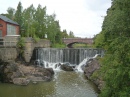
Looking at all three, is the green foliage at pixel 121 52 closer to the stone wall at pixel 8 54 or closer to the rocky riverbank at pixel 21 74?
the rocky riverbank at pixel 21 74

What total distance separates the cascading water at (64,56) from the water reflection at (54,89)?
974 centimetres

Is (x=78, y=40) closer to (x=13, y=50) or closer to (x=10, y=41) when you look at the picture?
(x=10, y=41)

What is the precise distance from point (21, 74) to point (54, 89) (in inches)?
210

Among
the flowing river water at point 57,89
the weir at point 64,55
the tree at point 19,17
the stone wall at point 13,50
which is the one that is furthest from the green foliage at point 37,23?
the flowing river water at point 57,89

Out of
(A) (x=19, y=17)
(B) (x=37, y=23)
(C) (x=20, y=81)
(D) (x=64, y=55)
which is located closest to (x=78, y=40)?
(B) (x=37, y=23)

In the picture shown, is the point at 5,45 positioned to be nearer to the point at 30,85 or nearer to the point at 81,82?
the point at 30,85

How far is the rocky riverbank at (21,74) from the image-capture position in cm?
2162

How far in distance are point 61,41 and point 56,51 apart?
75.6ft

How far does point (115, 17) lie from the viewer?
10289 mm

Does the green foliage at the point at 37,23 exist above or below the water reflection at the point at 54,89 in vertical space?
above

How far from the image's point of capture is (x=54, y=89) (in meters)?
19.1

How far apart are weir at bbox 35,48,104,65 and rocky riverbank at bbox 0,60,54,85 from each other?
881cm

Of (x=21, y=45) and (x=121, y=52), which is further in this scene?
(x=21, y=45)

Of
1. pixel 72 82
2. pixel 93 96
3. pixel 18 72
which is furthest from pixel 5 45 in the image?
pixel 93 96
